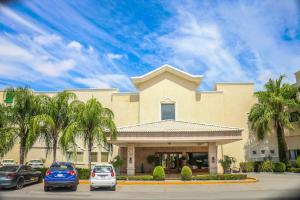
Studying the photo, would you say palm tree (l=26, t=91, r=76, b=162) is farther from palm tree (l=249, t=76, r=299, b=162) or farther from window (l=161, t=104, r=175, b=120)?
palm tree (l=249, t=76, r=299, b=162)

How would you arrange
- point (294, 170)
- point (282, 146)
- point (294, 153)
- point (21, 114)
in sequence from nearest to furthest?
point (21, 114) < point (294, 170) < point (282, 146) < point (294, 153)

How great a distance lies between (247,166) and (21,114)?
2516cm

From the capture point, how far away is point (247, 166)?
113 ft

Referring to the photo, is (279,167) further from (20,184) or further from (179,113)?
(20,184)

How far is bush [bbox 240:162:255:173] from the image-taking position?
34.3 meters

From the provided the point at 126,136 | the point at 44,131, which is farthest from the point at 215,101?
the point at 44,131

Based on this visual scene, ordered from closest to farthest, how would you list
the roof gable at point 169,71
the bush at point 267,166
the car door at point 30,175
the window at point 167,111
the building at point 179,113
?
the car door at point 30,175
the bush at point 267,166
the building at point 179,113
the window at point 167,111
the roof gable at point 169,71

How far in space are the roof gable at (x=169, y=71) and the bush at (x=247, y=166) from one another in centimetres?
1125


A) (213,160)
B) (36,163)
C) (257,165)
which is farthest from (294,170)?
(36,163)

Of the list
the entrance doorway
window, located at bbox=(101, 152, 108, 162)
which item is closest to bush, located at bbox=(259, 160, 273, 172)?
the entrance doorway

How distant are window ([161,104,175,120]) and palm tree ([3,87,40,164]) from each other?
16.1 m

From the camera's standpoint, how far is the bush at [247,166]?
112 ft

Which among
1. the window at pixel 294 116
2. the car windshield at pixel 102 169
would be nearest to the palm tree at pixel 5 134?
the car windshield at pixel 102 169

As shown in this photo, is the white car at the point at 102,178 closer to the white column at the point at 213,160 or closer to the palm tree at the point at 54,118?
the palm tree at the point at 54,118
